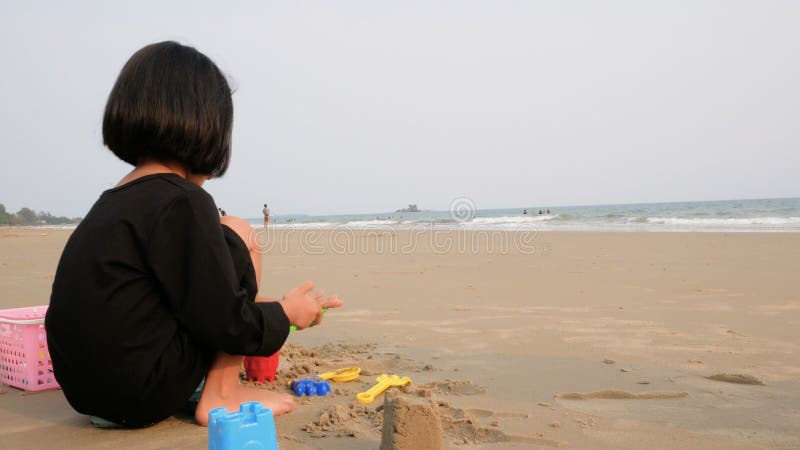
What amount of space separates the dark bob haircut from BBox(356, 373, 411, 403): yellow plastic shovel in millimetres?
1082

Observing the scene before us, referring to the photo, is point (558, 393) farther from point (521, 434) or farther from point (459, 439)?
point (459, 439)

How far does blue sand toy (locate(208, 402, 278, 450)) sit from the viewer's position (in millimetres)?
1325

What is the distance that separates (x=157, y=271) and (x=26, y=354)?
1.43 meters

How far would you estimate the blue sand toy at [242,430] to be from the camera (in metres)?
1.33

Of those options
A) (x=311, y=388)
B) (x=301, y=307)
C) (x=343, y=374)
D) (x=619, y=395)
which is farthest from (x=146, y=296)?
(x=619, y=395)

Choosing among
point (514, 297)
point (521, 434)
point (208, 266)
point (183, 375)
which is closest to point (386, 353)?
point (521, 434)

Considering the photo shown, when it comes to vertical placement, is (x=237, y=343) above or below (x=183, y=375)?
above

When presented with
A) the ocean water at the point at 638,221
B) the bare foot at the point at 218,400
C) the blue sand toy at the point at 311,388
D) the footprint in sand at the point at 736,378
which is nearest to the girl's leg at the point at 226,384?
the bare foot at the point at 218,400

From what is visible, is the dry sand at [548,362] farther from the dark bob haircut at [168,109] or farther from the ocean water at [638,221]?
the ocean water at [638,221]

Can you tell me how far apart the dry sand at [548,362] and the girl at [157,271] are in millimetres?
259

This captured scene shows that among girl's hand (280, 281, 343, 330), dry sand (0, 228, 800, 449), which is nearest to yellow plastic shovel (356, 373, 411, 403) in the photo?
dry sand (0, 228, 800, 449)

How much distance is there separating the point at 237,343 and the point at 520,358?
1.90 meters

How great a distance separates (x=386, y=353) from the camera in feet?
10.9

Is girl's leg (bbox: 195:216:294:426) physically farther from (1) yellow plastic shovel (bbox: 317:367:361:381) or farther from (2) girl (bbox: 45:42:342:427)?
(1) yellow plastic shovel (bbox: 317:367:361:381)
